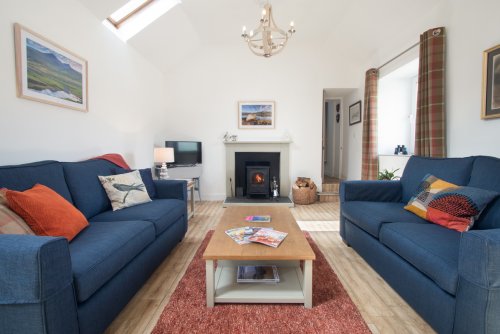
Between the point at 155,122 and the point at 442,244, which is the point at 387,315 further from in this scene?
the point at 155,122

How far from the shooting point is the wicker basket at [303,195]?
433cm

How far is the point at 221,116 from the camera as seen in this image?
459 centimetres

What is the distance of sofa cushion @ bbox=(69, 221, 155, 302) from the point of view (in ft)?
3.67

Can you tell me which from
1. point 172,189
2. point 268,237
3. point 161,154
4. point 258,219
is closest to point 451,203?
point 268,237

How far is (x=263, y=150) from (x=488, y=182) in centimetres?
324

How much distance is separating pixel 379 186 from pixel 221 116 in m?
3.09

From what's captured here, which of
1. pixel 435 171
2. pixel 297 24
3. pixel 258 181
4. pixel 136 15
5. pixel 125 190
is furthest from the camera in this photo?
pixel 258 181

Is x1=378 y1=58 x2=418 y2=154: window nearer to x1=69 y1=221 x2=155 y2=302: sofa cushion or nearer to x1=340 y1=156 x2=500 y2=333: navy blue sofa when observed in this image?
x1=340 y1=156 x2=500 y2=333: navy blue sofa

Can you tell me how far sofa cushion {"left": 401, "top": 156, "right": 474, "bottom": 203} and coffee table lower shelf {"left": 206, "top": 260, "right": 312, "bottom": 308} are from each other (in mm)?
1399

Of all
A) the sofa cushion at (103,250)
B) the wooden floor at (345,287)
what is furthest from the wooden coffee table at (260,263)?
the sofa cushion at (103,250)

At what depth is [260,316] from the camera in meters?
1.42

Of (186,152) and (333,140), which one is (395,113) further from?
(186,152)

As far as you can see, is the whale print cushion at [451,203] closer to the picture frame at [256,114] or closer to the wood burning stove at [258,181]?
the wood burning stove at [258,181]

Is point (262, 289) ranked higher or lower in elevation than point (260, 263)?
lower
